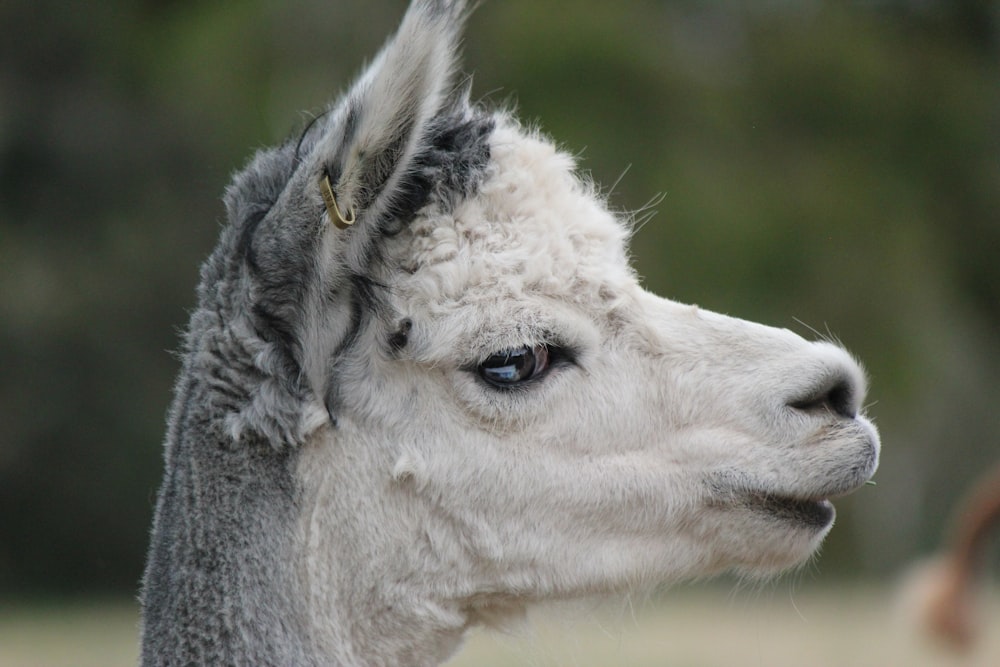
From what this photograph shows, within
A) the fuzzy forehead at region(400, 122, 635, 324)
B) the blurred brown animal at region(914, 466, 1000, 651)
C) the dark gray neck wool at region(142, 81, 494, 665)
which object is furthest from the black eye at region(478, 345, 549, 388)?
the blurred brown animal at region(914, 466, 1000, 651)

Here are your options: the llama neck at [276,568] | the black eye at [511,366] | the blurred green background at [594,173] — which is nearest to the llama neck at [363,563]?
the llama neck at [276,568]

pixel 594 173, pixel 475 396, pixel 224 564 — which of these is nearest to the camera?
pixel 224 564

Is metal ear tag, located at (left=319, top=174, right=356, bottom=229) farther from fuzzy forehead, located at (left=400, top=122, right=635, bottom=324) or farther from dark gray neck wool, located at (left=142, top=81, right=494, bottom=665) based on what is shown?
fuzzy forehead, located at (left=400, top=122, right=635, bottom=324)

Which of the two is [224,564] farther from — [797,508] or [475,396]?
[797,508]

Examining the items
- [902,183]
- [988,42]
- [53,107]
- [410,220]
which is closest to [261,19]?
[53,107]

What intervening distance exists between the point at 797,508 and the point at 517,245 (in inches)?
39.2

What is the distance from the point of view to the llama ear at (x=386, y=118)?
3.12m

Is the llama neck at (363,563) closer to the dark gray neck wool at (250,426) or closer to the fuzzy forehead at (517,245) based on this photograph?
the dark gray neck wool at (250,426)

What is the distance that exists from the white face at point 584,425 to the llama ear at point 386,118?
19 cm

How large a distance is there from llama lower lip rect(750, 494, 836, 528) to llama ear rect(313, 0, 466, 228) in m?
1.23

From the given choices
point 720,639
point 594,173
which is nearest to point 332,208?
point 720,639

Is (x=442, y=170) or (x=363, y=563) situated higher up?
(x=442, y=170)

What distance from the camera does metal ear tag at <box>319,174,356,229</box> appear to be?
3119mm

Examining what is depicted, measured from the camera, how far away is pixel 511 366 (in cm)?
326
